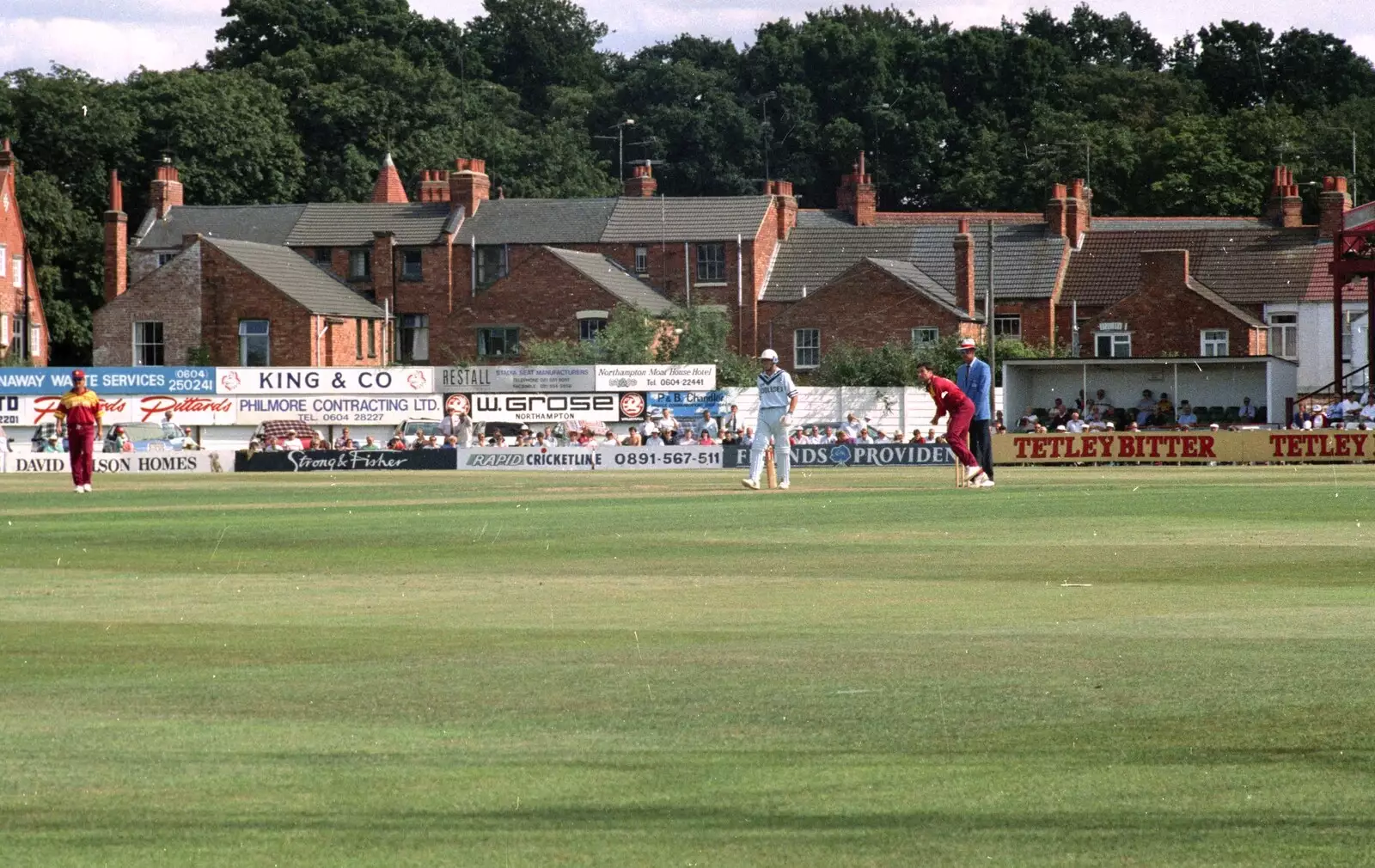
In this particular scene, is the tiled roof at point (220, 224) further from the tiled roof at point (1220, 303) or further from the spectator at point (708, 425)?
the tiled roof at point (1220, 303)

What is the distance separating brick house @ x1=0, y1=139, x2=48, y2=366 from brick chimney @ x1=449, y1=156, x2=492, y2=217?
619 inches

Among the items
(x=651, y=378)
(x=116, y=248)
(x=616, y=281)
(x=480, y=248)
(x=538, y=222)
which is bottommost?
(x=651, y=378)

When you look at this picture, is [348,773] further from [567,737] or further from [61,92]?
[61,92]

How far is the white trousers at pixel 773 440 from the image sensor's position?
23.3 meters

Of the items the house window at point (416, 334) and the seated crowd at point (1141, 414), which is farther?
the house window at point (416, 334)

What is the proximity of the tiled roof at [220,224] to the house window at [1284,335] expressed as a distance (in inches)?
1409

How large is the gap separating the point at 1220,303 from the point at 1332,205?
7.55 m

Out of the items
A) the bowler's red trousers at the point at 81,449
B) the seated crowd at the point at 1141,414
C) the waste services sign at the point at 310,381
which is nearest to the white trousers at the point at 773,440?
the bowler's red trousers at the point at 81,449

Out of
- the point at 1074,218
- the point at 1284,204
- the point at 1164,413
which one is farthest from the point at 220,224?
the point at 1164,413

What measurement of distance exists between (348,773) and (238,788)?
0.35 m

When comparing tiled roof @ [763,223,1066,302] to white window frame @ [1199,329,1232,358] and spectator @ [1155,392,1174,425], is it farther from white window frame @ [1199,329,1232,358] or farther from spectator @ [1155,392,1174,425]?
spectator @ [1155,392,1174,425]

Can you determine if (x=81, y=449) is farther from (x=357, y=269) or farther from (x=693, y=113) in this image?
(x=693, y=113)

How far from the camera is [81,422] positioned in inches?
1028

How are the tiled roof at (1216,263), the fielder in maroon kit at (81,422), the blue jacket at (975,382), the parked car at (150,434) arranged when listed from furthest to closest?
the tiled roof at (1216,263) → the parked car at (150,434) → the fielder in maroon kit at (81,422) → the blue jacket at (975,382)
